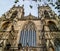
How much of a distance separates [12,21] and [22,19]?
149 centimetres

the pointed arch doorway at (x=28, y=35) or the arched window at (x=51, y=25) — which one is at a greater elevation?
the pointed arch doorway at (x=28, y=35)

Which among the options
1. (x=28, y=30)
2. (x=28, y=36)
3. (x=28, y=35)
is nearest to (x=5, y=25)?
(x=28, y=30)

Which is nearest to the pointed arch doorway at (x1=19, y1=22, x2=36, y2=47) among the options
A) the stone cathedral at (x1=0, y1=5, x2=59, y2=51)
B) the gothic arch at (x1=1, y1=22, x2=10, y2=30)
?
the stone cathedral at (x1=0, y1=5, x2=59, y2=51)

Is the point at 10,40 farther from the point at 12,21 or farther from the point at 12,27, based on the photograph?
the point at 12,21

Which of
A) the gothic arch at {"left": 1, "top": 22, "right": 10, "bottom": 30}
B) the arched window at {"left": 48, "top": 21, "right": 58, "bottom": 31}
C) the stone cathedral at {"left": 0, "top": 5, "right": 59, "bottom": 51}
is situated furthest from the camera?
the gothic arch at {"left": 1, "top": 22, "right": 10, "bottom": 30}

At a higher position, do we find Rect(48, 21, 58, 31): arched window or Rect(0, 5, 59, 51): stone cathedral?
Rect(0, 5, 59, 51): stone cathedral

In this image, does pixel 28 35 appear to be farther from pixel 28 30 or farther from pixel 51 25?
pixel 51 25

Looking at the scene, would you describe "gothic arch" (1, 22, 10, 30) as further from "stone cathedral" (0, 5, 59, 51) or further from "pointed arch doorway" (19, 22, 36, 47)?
"pointed arch doorway" (19, 22, 36, 47)

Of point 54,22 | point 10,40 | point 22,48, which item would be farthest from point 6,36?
point 54,22

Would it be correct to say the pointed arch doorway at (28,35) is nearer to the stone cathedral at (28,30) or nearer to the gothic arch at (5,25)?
the stone cathedral at (28,30)

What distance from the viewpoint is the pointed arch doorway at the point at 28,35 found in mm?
26041

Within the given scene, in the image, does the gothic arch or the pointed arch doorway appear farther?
the gothic arch

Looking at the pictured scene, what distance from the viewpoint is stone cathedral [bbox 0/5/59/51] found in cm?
2455

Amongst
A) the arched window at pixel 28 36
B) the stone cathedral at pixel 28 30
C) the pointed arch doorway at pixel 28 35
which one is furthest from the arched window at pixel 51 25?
the arched window at pixel 28 36
